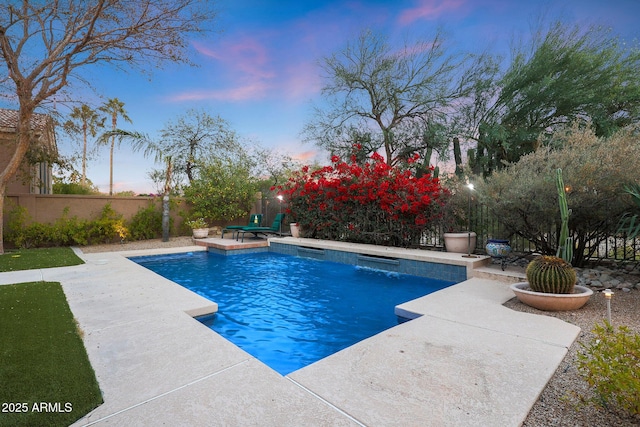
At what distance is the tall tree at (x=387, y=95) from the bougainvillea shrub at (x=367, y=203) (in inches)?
197

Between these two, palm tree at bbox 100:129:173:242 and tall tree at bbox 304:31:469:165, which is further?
tall tree at bbox 304:31:469:165

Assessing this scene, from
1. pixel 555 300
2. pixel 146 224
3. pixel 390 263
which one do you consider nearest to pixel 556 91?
pixel 390 263

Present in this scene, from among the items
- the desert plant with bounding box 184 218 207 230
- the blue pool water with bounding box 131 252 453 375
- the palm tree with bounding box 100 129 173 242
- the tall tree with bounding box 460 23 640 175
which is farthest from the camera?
the desert plant with bounding box 184 218 207 230

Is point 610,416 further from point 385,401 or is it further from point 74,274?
point 74,274

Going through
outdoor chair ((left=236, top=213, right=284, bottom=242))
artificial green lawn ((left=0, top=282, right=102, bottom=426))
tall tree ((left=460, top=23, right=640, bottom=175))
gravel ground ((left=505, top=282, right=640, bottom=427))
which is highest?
tall tree ((left=460, top=23, right=640, bottom=175))

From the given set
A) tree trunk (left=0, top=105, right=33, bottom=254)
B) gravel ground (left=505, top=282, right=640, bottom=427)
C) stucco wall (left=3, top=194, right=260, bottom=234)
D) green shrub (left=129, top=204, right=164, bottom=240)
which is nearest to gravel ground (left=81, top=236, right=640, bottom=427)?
gravel ground (left=505, top=282, right=640, bottom=427)

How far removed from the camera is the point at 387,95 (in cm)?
1363

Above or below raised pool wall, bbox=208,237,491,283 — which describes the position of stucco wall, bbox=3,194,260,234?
above

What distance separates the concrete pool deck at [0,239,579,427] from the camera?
1.71 m

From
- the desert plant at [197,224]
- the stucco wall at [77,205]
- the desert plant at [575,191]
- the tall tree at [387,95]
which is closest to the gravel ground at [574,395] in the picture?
the desert plant at [575,191]

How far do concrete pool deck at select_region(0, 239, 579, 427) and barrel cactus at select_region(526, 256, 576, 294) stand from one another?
1.66ft

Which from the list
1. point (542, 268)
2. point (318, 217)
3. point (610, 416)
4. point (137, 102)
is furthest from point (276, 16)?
point (610, 416)

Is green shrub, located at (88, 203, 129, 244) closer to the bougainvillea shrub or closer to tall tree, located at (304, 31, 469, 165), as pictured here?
the bougainvillea shrub

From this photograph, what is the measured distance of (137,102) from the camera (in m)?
13.3
